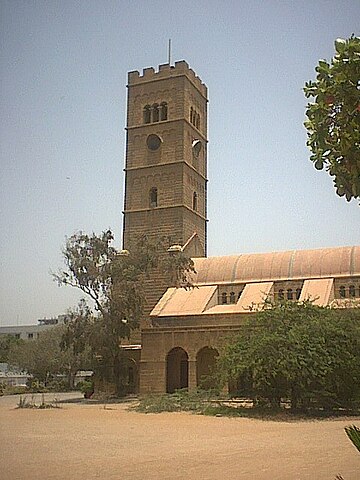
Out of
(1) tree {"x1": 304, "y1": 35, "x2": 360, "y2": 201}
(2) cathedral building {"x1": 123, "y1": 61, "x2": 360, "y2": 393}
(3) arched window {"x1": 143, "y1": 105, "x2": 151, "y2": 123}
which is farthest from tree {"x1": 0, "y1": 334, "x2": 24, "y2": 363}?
(1) tree {"x1": 304, "y1": 35, "x2": 360, "y2": 201}

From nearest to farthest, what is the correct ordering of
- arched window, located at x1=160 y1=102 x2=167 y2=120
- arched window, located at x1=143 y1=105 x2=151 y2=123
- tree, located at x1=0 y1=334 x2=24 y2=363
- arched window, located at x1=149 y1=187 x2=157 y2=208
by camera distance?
arched window, located at x1=149 y1=187 x2=157 y2=208 → arched window, located at x1=160 y1=102 x2=167 y2=120 → arched window, located at x1=143 y1=105 x2=151 y2=123 → tree, located at x1=0 y1=334 x2=24 y2=363

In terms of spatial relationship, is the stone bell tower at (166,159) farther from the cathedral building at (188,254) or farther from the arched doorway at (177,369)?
the arched doorway at (177,369)

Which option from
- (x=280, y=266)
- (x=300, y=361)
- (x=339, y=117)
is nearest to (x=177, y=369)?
(x=280, y=266)

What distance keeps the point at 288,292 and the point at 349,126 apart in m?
29.4

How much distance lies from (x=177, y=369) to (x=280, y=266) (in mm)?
8400

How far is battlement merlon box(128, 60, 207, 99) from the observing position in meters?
41.5

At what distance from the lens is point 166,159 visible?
133 ft

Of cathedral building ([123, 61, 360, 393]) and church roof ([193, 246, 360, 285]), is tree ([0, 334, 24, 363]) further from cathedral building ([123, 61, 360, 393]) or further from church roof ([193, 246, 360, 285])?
church roof ([193, 246, 360, 285])

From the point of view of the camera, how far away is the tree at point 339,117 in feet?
16.7

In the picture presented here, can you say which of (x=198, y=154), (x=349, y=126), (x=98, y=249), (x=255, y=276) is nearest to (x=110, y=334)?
(x=98, y=249)

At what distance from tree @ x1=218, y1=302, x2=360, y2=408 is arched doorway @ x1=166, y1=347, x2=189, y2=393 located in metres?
11.1

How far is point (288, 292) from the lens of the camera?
111ft

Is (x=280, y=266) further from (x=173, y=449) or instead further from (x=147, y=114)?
(x=173, y=449)

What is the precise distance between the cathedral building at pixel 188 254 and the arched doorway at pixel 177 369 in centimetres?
6
